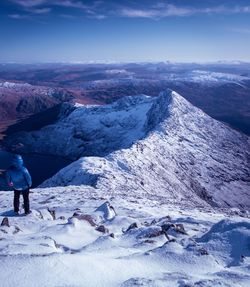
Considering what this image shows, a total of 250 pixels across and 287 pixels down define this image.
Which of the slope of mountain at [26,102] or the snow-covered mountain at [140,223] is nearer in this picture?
the snow-covered mountain at [140,223]

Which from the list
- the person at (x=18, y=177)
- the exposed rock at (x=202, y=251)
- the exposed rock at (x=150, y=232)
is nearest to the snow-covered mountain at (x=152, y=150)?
the person at (x=18, y=177)

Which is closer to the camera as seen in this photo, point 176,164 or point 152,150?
point 152,150

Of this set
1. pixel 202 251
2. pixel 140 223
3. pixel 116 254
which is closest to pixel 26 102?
pixel 140 223

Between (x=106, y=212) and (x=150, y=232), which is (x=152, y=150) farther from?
(x=150, y=232)

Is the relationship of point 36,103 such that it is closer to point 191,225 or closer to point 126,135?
point 126,135

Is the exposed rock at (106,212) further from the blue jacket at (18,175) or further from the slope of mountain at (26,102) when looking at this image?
the slope of mountain at (26,102)

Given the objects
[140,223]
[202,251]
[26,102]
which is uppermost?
[202,251]
